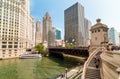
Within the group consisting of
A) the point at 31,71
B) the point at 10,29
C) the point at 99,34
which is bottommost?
the point at 31,71

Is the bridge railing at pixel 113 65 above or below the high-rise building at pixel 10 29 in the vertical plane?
below

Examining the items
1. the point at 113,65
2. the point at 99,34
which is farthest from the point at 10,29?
the point at 113,65

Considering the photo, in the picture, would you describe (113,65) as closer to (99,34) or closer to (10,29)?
(99,34)

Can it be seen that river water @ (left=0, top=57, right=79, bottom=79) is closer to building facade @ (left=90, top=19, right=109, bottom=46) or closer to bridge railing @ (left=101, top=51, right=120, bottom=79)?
building facade @ (left=90, top=19, right=109, bottom=46)

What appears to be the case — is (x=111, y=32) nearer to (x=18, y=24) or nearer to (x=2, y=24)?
(x=18, y=24)

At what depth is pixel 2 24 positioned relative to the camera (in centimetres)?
8425

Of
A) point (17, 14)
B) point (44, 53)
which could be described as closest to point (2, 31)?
point (17, 14)

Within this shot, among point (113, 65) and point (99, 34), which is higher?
point (99, 34)

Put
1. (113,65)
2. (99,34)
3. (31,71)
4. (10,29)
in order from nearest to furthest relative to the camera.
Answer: (113,65) < (31,71) < (99,34) < (10,29)

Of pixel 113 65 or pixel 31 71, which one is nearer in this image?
pixel 113 65

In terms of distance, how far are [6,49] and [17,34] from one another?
15.6m

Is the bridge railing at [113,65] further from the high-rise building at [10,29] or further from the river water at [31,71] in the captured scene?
the high-rise building at [10,29]

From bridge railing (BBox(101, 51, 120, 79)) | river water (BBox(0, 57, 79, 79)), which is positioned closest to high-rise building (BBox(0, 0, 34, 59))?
river water (BBox(0, 57, 79, 79))

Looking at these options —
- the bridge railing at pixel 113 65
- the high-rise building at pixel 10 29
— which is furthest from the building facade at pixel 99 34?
the high-rise building at pixel 10 29
